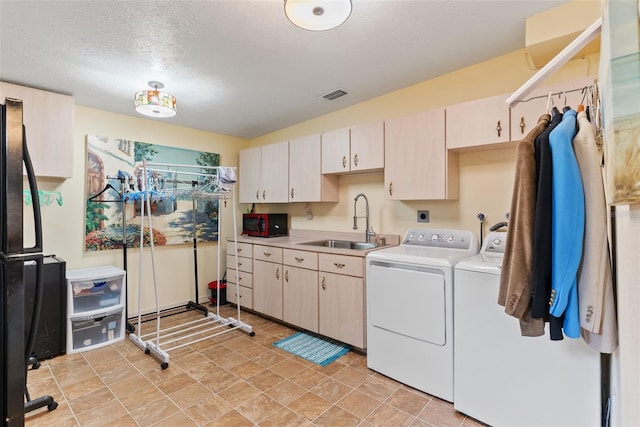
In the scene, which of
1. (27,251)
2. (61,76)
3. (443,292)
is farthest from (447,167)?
(61,76)

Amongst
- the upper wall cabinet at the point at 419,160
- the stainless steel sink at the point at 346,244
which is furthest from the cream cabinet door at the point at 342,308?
the upper wall cabinet at the point at 419,160

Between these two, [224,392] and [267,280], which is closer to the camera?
[224,392]

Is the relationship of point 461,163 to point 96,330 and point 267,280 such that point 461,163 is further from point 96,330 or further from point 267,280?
point 96,330

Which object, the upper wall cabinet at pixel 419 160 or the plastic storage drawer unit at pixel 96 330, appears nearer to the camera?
the upper wall cabinet at pixel 419 160

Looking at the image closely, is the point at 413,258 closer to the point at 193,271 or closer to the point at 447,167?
the point at 447,167

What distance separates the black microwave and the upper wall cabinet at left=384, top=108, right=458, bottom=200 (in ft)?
5.81

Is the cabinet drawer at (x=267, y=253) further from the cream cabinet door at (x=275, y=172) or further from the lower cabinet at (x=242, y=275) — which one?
the cream cabinet door at (x=275, y=172)

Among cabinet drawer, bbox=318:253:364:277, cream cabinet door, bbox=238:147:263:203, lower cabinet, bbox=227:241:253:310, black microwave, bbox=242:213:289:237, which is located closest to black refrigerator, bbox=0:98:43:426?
cabinet drawer, bbox=318:253:364:277

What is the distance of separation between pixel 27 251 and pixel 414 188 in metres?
2.51

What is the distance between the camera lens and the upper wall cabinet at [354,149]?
114 inches

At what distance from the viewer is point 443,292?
200 centimetres

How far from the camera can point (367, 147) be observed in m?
2.97

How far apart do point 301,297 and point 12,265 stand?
225 centimetres

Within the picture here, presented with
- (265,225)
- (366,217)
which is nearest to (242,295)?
(265,225)
